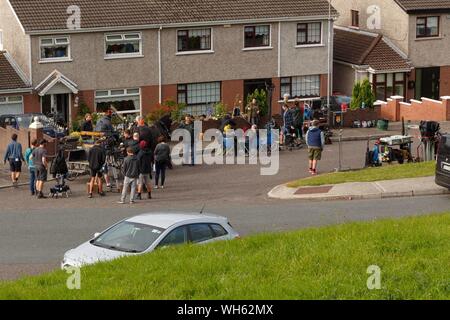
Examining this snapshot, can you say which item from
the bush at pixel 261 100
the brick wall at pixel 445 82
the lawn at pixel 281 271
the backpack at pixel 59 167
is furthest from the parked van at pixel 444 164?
the brick wall at pixel 445 82

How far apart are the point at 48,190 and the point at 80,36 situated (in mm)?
13429

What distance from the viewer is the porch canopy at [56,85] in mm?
41031

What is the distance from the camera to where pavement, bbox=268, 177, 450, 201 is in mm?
27266

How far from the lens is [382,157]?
32.9 metres

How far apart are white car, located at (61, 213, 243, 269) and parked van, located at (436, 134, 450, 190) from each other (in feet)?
28.3

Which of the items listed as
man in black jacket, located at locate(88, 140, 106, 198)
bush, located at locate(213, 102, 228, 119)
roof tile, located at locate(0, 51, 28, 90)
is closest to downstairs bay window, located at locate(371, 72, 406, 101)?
bush, located at locate(213, 102, 228, 119)

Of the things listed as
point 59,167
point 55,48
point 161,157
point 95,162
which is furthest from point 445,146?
point 55,48

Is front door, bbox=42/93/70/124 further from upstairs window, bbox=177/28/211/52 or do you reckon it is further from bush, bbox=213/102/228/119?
bush, bbox=213/102/228/119

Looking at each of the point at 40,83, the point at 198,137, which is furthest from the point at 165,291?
the point at 40,83

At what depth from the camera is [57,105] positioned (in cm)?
4206

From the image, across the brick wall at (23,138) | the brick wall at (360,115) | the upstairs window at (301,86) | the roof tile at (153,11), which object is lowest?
the brick wall at (23,138)

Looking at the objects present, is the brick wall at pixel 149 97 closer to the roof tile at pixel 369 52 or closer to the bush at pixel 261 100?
the bush at pixel 261 100

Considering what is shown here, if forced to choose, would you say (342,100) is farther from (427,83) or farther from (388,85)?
(427,83)

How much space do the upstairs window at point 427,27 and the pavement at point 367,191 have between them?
71.9ft
